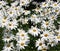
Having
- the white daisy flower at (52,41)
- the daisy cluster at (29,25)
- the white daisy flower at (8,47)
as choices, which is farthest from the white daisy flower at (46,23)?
the white daisy flower at (8,47)

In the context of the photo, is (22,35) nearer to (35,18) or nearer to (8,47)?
(8,47)

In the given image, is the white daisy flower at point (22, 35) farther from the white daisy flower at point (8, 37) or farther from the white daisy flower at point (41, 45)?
the white daisy flower at point (41, 45)

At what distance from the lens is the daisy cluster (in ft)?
16.9

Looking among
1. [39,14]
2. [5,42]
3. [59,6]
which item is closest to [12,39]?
[5,42]

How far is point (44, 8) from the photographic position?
20.4 ft

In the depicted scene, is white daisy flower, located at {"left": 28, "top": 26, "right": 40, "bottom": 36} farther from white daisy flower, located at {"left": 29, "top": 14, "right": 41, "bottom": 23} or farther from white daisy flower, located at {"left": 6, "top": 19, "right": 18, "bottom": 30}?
white daisy flower, located at {"left": 6, "top": 19, "right": 18, "bottom": 30}

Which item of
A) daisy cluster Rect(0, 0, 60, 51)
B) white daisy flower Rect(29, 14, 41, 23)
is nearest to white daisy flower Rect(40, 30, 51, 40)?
daisy cluster Rect(0, 0, 60, 51)

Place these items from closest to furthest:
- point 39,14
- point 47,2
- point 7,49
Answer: point 7,49 < point 39,14 < point 47,2

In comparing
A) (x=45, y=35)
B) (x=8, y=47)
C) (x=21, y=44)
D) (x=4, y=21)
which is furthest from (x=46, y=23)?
(x=8, y=47)

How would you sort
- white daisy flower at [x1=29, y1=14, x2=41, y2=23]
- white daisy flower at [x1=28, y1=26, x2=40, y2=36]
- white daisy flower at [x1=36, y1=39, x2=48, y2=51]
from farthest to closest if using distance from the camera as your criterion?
1. white daisy flower at [x1=29, y1=14, x2=41, y2=23]
2. white daisy flower at [x1=28, y1=26, x2=40, y2=36]
3. white daisy flower at [x1=36, y1=39, x2=48, y2=51]

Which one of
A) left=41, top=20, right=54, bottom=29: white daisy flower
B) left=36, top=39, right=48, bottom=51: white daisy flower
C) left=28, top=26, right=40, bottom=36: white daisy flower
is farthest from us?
left=41, top=20, right=54, bottom=29: white daisy flower

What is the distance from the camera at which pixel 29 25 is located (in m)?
5.80

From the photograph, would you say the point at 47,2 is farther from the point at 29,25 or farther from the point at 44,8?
the point at 29,25

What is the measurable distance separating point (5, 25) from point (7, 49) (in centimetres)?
62
